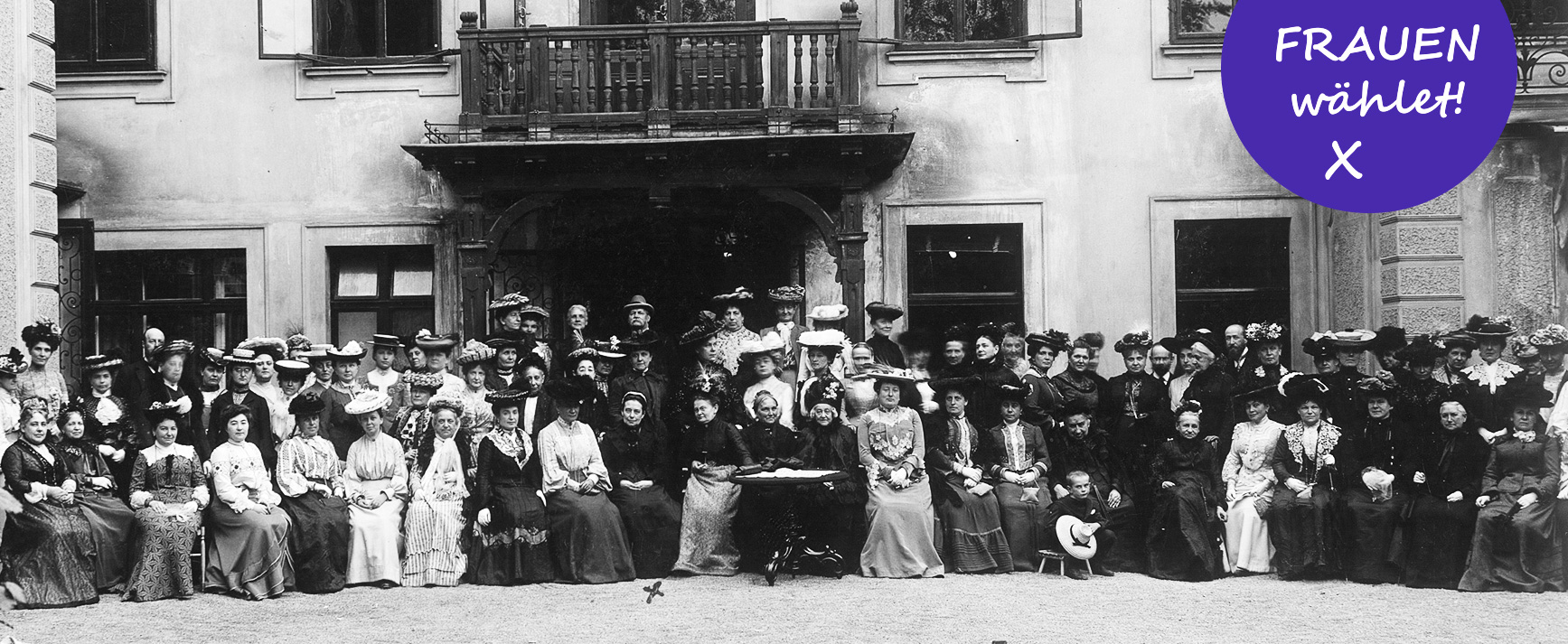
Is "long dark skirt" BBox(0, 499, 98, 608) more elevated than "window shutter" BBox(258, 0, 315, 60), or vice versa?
"window shutter" BBox(258, 0, 315, 60)

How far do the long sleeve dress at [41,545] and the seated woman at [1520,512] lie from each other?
28.2 feet

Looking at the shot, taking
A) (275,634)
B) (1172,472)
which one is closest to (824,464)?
(1172,472)

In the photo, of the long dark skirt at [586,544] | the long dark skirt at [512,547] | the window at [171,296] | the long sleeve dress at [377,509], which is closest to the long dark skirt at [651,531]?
the long dark skirt at [586,544]

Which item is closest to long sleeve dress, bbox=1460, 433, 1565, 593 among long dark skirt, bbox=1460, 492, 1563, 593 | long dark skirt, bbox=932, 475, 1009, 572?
long dark skirt, bbox=1460, 492, 1563, 593

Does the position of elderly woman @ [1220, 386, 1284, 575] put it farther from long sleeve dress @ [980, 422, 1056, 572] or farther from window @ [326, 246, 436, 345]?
window @ [326, 246, 436, 345]

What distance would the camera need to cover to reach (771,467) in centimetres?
945

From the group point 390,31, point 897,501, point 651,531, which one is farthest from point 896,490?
point 390,31

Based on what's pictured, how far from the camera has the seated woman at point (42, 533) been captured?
346 inches

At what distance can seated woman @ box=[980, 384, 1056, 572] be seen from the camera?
978 centimetres

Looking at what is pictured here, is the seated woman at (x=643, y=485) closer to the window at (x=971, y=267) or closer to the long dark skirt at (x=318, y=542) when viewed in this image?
the long dark skirt at (x=318, y=542)

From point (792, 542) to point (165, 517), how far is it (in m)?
3.97

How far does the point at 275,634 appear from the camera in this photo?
7.64 metres

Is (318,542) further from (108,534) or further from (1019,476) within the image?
(1019,476)

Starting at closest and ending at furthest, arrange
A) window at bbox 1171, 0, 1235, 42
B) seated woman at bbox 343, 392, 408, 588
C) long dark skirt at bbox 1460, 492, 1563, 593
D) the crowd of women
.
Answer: long dark skirt at bbox 1460, 492, 1563, 593 → the crowd of women → seated woman at bbox 343, 392, 408, 588 → window at bbox 1171, 0, 1235, 42
